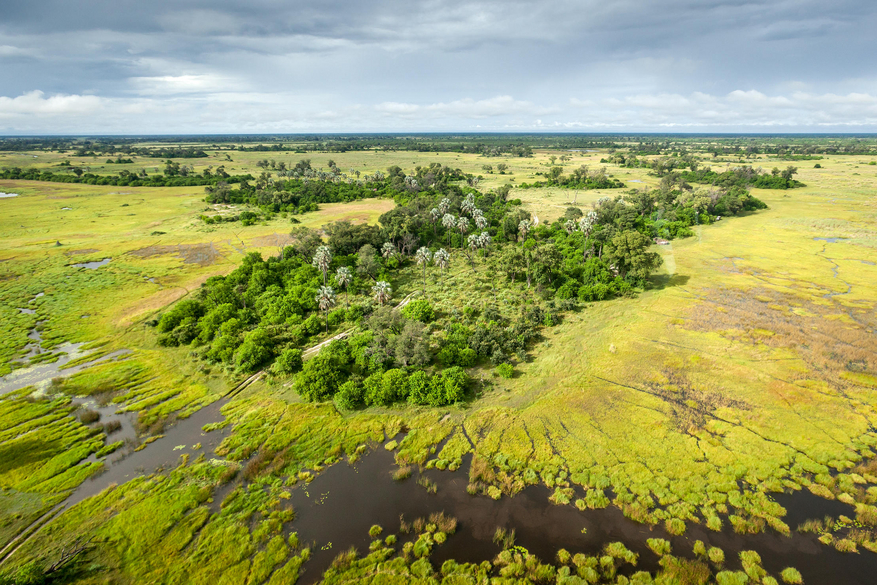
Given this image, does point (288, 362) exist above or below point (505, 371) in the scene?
above

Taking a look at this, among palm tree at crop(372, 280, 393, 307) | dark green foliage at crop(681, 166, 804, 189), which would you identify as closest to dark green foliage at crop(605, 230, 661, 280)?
palm tree at crop(372, 280, 393, 307)

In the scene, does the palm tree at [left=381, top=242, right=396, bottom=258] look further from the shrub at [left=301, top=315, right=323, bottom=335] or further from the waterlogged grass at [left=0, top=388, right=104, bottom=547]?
the waterlogged grass at [left=0, top=388, right=104, bottom=547]

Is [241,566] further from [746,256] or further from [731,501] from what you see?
[746,256]

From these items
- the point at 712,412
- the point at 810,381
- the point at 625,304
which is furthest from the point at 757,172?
the point at 712,412

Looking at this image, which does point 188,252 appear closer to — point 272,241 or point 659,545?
point 272,241

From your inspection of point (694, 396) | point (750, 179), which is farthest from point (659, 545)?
point (750, 179)
